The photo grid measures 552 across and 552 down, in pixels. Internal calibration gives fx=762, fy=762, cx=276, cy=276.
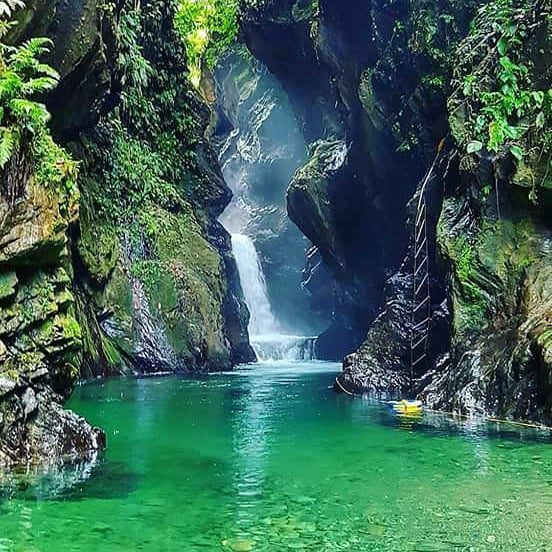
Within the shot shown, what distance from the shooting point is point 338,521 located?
5.20m

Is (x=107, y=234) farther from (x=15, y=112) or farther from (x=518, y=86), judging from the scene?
(x=518, y=86)

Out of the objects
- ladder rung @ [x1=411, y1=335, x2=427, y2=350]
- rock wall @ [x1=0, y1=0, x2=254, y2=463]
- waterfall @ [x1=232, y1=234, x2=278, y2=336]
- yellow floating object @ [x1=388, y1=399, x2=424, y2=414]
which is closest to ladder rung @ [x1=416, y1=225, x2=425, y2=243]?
ladder rung @ [x1=411, y1=335, x2=427, y2=350]

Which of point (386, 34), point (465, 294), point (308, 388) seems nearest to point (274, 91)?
point (386, 34)

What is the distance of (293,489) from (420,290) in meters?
10.6

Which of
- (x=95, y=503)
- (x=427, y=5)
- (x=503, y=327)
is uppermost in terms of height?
(x=427, y=5)

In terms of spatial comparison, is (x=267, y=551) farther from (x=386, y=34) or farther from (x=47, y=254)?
(x=386, y=34)

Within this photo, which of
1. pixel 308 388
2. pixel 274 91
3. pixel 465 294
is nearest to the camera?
pixel 465 294

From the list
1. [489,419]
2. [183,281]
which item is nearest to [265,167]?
[183,281]

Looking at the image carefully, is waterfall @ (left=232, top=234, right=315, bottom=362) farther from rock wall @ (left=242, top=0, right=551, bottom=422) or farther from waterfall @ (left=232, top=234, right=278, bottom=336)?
rock wall @ (left=242, top=0, right=551, bottom=422)

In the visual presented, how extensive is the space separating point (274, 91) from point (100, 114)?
2071 centimetres

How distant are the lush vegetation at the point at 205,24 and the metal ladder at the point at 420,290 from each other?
69.1 ft

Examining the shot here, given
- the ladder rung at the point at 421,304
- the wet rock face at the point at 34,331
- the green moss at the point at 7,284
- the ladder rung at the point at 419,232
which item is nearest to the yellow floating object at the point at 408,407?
the ladder rung at the point at 421,304

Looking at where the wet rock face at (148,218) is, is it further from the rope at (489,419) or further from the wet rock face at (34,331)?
the rope at (489,419)

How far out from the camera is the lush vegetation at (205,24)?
34.8 m
